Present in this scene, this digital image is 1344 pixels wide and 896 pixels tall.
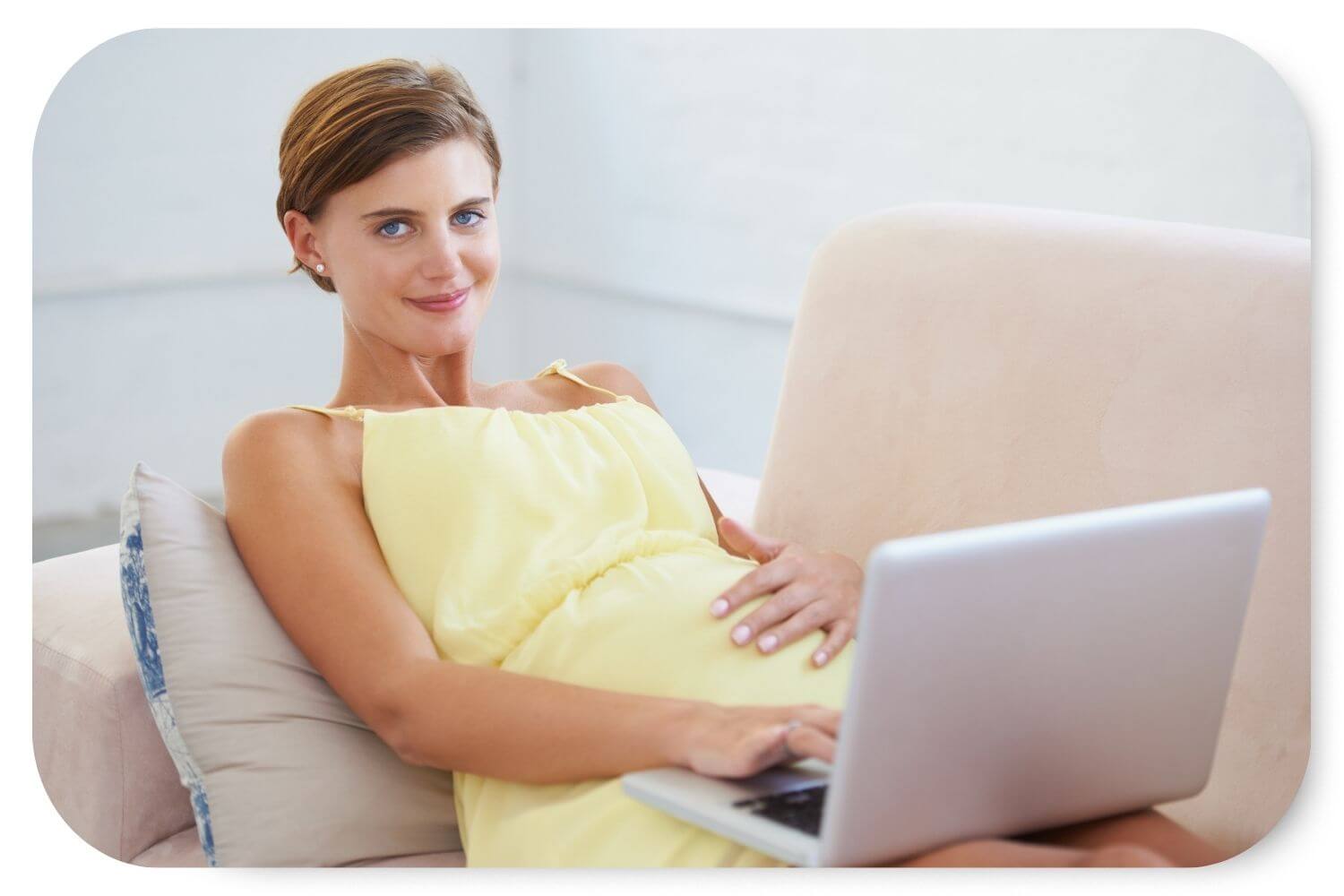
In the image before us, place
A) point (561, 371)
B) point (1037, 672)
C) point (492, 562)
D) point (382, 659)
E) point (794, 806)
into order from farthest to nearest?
point (561, 371) → point (492, 562) → point (382, 659) → point (794, 806) → point (1037, 672)

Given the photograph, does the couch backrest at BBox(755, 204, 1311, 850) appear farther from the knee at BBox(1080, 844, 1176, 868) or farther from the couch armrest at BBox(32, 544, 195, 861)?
the couch armrest at BBox(32, 544, 195, 861)

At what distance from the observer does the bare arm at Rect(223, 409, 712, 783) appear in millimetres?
1534

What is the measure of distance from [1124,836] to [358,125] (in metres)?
1.11

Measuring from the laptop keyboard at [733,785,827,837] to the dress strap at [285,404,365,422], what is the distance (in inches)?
25.8

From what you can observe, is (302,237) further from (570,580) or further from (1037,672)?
(1037,672)

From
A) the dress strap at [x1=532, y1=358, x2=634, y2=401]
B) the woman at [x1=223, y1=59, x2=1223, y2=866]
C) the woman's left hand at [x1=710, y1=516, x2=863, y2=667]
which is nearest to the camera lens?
the woman at [x1=223, y1=59, x2=1223, y2=866]

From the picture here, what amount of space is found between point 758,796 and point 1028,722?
10.4 inches

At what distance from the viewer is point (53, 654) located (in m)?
1.72

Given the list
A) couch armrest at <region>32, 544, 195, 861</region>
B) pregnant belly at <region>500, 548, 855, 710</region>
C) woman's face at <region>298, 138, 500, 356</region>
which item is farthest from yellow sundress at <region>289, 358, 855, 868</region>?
couch armrest at <region>32, 544, 195, 861</region>

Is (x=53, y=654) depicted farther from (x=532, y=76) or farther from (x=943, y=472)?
(x=943, y=472)

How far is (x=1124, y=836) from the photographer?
4.91ft

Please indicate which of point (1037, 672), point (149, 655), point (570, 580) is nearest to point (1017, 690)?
point (1037, 672)

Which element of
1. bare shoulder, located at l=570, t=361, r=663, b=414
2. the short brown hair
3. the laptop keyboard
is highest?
the short brown hair

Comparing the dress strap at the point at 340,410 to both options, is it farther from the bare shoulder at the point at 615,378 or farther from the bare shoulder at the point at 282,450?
the bare shoulder at the point at 615,378
